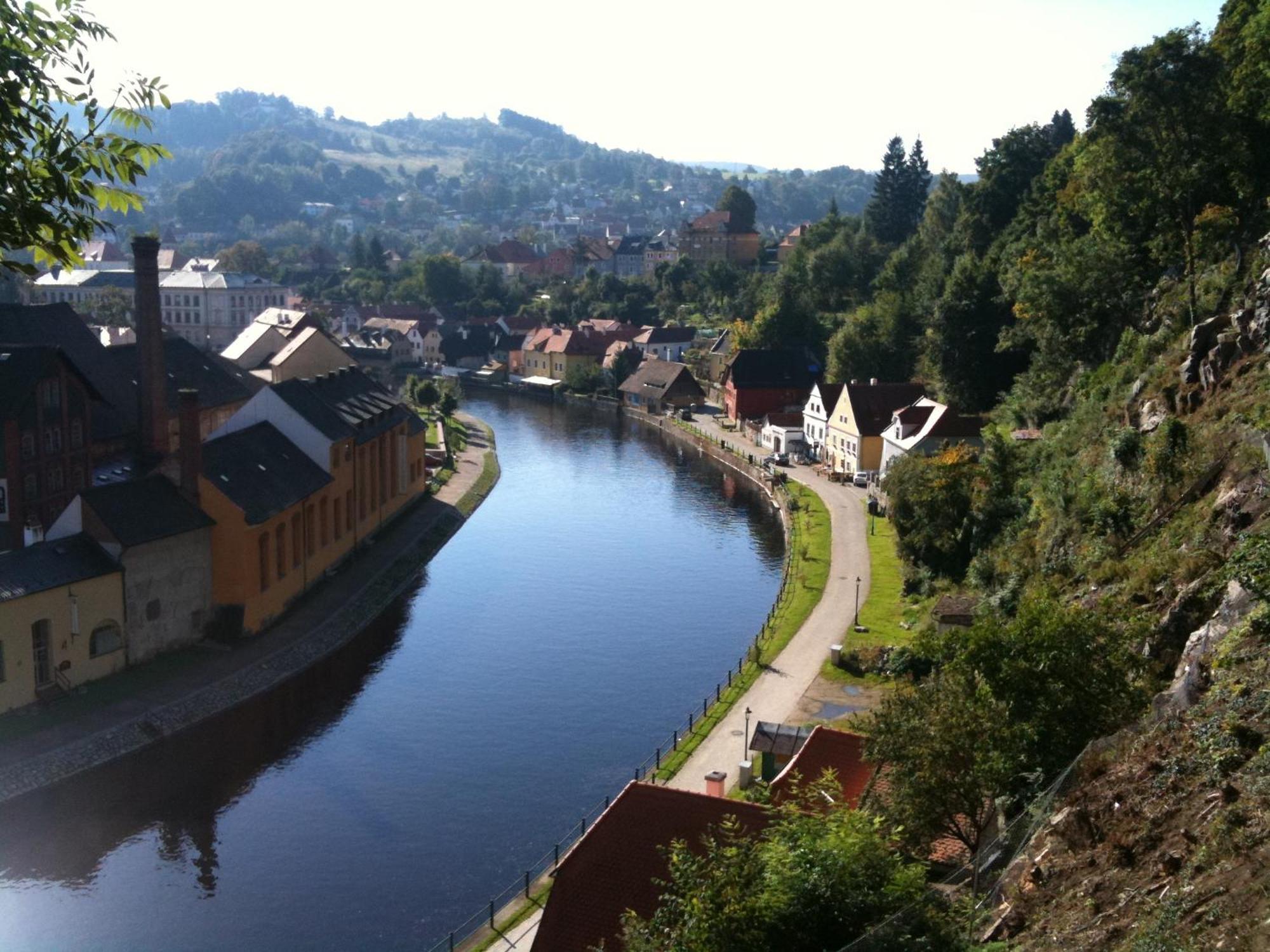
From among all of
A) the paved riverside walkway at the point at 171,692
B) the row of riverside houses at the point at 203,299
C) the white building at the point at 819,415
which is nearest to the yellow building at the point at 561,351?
the row of riverside houses at the point at 203,299

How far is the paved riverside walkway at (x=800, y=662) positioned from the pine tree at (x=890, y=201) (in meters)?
38.0

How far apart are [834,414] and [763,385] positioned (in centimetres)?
1144

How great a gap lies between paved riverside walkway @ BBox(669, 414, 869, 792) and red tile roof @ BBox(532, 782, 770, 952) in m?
5.29

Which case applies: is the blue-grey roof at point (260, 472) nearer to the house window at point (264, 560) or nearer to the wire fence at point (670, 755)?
the house window at point (264, 560)

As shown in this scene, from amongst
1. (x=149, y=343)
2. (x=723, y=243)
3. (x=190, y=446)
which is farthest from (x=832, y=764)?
(x=723, y=243)

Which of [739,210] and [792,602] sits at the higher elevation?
[739,210]

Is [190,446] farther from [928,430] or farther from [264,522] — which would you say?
[928,430]

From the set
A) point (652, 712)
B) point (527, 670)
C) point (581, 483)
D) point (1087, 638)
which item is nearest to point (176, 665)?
point (527, 670)

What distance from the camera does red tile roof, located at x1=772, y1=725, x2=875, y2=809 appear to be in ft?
56.5

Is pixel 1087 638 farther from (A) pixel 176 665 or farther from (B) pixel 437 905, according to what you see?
(A) pixel 176 665

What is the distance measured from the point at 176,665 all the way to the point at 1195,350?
1963 cm

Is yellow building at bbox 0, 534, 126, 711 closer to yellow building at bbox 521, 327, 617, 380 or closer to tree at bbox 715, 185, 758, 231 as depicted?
yellow building at bbox 521, 327, 617, 380

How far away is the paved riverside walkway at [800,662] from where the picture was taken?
2170 centimetres

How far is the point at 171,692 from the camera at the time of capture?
79.4ft
